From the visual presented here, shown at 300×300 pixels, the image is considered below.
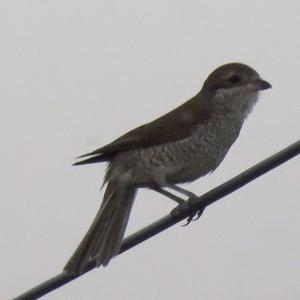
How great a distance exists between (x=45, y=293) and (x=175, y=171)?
8.14 ft

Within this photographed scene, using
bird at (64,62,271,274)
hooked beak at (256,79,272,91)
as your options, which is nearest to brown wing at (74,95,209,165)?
bird at (64,62,271,274)

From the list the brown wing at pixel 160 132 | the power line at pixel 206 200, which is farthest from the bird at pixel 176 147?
the power line at pixel 206 200

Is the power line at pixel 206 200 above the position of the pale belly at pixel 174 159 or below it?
below

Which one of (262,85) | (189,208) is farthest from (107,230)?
(262,85)

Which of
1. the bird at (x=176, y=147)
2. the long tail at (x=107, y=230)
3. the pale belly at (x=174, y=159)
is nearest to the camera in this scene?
the long tail at (x=107, y=230)

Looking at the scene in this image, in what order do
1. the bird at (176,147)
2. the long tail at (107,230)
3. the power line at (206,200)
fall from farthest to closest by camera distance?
1. the bird at (176,147)
2. the long tail at (107,230)
3. the power line at (206,200)

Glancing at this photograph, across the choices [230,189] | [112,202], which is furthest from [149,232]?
[112,202]

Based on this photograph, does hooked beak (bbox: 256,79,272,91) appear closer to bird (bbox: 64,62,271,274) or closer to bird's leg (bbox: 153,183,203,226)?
bird (bbox: 64,62,271,274)

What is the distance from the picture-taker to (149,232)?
479cm

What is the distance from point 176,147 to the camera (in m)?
6.90

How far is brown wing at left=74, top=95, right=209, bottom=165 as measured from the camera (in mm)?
6789

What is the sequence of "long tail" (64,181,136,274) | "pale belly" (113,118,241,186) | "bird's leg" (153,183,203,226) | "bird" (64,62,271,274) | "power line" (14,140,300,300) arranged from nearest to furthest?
"power line" (14,140,300,300)
"long tail" (64,181,136,274)
"bird's leg" (153,183,203,226)
"bird" (64,62,271,274)
"pale belly" (113,118,241,186)

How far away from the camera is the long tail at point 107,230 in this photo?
570 centimetres

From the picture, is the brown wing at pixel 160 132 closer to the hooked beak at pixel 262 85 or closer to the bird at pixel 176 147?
the bird at pixel 176 147
